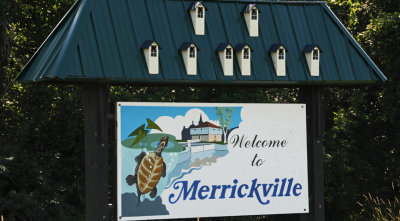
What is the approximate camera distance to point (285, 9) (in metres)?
10.9

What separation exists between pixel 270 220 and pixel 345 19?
6.54 meters

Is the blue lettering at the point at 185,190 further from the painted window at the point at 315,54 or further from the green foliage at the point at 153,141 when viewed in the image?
the painted window at the point at 315,54

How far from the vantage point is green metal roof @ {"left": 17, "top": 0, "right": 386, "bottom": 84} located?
30.5ft

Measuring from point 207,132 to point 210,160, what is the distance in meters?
0.40

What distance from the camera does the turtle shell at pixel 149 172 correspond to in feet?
32.4

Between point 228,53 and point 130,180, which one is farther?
point 228,53

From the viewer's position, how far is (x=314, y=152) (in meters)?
10.8

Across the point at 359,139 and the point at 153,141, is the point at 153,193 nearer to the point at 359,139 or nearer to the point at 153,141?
the point at 153,141

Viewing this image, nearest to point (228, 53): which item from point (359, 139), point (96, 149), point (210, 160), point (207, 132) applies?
point (207, 132)

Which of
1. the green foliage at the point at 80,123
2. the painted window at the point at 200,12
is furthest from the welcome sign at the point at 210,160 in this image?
the green foliage at the point at 80,123

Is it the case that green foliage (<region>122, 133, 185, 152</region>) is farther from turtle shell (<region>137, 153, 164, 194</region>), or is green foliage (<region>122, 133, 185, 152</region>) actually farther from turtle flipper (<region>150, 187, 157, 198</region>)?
turtle flipper (<region>150, 187, 157, 198</region>)

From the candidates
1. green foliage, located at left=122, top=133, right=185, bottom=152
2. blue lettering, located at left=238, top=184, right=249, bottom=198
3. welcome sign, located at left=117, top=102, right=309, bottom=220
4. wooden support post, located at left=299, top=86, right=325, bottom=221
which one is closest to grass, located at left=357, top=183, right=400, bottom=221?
wooden support post, located at left=299, top=86, right=325, bottom=221

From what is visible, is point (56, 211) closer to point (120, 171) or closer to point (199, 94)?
point (199, 94)

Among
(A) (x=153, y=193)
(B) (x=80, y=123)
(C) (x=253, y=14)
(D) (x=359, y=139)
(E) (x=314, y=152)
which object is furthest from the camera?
(D) (x=359, y=139)
